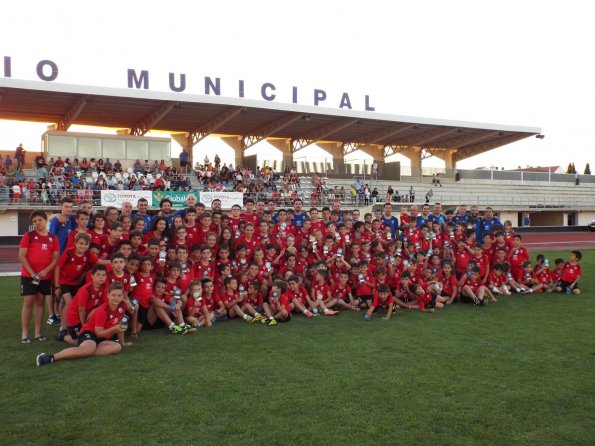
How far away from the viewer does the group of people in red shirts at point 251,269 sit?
6477mm

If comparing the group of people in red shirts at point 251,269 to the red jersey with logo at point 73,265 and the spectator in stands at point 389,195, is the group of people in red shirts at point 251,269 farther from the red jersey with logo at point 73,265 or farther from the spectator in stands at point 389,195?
the spectator in stands at point 389,195

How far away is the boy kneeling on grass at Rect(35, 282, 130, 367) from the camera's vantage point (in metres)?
5.66

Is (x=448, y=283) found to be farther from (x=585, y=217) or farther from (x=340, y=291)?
(x=585, y=217)

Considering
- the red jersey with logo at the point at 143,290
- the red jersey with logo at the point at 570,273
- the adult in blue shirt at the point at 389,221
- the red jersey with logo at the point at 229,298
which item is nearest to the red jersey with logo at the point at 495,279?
Result: the red jersey with logo at the point at 570,273

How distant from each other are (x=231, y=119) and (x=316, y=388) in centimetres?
2656

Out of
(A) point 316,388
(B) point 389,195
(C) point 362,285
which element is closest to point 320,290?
(C) point 362,285

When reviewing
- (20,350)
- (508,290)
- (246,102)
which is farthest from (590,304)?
(246,102)

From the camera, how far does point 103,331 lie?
5867 mm

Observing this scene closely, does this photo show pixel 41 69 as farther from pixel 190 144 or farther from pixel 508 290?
pixel 508 290

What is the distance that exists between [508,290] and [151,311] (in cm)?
734

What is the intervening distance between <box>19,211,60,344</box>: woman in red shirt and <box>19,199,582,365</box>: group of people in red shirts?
0.05 feet

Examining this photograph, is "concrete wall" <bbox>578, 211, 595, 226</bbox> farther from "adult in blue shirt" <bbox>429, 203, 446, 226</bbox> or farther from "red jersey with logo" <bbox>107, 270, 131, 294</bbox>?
"red jersey with logo" <bbox>107, 270, 131, 294</bbox>

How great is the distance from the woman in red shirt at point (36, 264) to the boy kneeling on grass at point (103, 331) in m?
1.04

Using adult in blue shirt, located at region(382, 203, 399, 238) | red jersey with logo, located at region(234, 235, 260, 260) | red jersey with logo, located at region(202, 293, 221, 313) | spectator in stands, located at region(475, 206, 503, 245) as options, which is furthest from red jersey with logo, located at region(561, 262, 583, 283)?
red jersey with logo, located at region(202, 293, 221, 313)
